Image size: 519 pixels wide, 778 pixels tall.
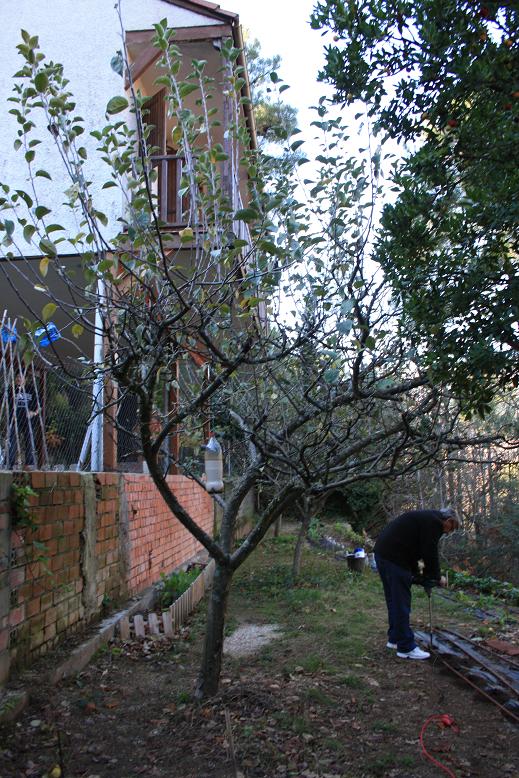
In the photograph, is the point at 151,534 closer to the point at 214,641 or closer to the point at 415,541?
the point at 415,541

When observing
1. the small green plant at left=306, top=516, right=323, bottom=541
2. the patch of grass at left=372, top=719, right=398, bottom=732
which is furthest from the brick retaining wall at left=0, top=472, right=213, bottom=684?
the small green plant at left=306, top=516, right=323, bottom=541

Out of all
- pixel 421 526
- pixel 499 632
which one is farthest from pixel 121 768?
pixel 499 632

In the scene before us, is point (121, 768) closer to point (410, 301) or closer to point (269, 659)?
point (269, 659)

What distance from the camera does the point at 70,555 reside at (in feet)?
17.9

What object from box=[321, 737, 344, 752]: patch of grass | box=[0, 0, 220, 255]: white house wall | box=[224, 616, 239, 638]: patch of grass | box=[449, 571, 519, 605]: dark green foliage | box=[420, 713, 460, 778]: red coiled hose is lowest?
box=[449, 571, 519, 605]: dark green foliage

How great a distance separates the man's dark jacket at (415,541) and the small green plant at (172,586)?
2734mm

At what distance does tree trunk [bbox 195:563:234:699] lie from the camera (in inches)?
187

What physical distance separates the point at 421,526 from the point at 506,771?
2.80m

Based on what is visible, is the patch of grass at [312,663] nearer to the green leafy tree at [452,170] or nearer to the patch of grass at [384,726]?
the patch of grass at [384,726]

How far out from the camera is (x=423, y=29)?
123 inches

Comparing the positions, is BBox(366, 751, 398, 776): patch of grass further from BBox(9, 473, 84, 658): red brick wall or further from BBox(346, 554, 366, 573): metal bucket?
BBox(346, 554, 366, 573): metal bucket

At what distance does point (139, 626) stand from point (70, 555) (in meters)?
1.50

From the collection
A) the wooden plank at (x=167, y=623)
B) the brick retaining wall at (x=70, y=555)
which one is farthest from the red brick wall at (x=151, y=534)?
the wooden plank at (x=167, y=623)

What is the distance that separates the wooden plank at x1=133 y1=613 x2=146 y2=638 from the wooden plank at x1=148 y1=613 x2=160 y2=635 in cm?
11
